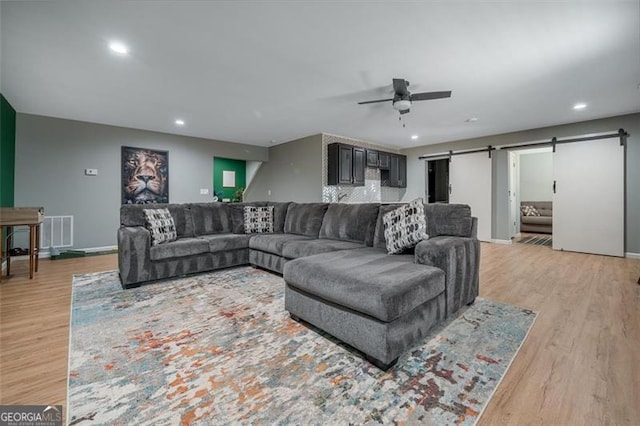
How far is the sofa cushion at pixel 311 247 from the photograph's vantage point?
2898mm

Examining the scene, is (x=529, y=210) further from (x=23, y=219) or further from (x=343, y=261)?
(x=23, y=219)

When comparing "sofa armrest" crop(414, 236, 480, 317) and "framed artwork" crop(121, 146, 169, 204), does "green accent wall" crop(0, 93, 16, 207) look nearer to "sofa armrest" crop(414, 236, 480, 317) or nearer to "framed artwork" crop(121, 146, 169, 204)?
"framed artwork" crop(121, 146, 169, 204)

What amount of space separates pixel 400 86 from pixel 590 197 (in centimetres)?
463

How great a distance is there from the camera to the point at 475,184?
636 cm

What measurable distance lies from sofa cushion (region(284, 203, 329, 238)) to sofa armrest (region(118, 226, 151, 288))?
1.83 m

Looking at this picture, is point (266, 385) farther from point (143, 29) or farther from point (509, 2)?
point (509, 2)

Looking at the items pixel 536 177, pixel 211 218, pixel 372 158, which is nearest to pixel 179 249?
pixel 211 218

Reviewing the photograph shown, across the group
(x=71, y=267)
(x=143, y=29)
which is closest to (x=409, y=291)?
(x=143, y=29)

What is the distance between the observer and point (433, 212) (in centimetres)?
262

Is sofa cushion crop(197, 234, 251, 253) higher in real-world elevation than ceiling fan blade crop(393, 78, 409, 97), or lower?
lower

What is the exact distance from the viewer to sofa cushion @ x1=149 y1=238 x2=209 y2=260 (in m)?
3.12

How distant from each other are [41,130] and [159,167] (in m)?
1.83

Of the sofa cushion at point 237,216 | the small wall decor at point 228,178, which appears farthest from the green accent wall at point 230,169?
the sofa cushion at point 237,216

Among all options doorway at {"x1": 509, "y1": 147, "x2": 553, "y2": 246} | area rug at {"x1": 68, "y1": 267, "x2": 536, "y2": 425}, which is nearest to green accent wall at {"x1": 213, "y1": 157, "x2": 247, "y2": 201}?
area rug at {"x1": 68, "y1": 267, "x2": 536, "y2": 425}
